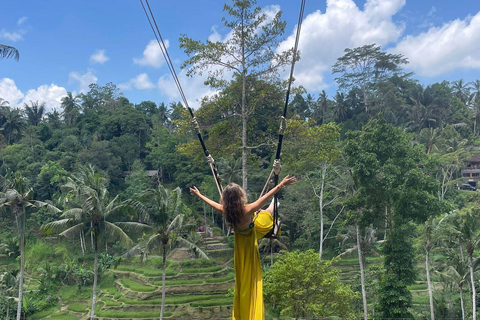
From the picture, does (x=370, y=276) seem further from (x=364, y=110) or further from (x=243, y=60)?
(x=364, y=110)

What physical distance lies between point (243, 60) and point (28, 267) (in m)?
21.9

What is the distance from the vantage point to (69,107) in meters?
42.7

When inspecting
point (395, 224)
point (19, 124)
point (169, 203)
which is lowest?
point (395, 224)

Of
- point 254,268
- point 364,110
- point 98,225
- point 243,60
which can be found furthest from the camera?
point 364,110

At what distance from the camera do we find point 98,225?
38.3 ft

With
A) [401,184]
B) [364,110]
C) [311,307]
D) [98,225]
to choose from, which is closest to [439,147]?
[364,110]

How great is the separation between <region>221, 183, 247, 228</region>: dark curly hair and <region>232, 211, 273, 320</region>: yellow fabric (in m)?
0.16

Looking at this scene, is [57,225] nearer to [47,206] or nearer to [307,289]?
[47,206]

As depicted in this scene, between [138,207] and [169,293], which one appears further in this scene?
[169,293]

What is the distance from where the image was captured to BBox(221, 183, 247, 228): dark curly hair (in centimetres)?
203

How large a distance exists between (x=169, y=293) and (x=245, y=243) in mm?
16834

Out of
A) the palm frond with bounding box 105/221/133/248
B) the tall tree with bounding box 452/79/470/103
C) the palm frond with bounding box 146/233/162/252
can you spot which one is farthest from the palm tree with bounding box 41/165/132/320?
the tall tree with bounding box 452/79/470/103

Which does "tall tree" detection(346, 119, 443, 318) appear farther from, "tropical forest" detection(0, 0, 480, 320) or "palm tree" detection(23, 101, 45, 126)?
"palm tree" detection(23, 101, 45, 126)

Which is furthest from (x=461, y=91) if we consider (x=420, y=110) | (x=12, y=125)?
(x=12, y=125)
